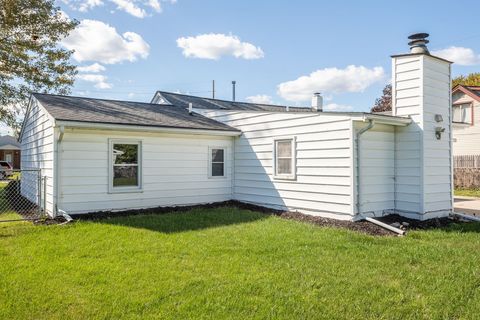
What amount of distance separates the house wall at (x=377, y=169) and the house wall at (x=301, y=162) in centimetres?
39

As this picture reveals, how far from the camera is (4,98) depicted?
20516 millimetres

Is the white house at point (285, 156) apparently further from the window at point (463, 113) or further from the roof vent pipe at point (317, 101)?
the window at point (463, 113)

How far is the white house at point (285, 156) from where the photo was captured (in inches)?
328

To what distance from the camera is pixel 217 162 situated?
11312 millimetres

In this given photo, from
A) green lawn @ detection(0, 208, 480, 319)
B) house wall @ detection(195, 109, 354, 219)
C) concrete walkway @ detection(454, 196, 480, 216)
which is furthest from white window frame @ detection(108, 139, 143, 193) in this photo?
concrete walkway @ detection(454, 196, 480, 216)

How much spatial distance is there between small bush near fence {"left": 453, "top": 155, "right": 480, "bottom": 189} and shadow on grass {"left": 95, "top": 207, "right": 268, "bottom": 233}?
14260 millimetres

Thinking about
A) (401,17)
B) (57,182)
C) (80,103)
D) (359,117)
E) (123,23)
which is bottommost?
(57,182)

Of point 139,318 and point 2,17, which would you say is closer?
point 139,318

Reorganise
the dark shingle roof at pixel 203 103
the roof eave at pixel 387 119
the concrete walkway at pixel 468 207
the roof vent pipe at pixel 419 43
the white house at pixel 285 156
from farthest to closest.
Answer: the dark shingle roof at pixel 203 103
the concrete walkway at pixel 468 207
the roof vent pipe at pixel 419 43
the white house at pixel 285 156
the roof eave at pixel 387 119

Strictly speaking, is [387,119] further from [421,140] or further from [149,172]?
[149,172]

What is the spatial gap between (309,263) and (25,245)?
15.5 ft

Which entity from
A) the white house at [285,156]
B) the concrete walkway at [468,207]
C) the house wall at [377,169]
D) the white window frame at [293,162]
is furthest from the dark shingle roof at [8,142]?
the concrete walkway at [468,207]

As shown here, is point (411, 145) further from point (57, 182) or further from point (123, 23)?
point (123, 23)

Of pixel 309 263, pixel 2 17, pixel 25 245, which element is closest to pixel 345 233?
pixel 309 263
